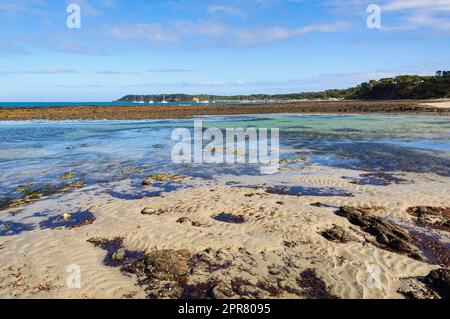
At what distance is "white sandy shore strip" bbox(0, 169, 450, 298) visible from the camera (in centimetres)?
693

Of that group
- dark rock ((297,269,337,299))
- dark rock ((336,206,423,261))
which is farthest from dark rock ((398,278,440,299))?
dark rock ((297,269,337,299))

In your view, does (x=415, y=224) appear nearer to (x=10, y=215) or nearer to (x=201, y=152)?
(x=10, y=215)

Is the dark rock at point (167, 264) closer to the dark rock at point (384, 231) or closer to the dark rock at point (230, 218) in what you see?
the dark rock at point (230, 218)

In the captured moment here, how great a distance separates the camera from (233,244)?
8680mm

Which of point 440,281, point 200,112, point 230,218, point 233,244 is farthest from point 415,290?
point 200,112

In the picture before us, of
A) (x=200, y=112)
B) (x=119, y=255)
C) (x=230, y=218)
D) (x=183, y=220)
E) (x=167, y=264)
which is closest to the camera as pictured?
(x=167, y=264)

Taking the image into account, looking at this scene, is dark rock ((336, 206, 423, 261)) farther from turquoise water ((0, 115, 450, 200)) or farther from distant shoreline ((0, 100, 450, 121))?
distant shoreline ((0, 100, 450, 121))

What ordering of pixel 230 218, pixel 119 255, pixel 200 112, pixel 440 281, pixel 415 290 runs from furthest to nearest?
pixel 200 112 → pixel 230 218 → pixel 119 255 → pixel 440 281 → pixel 415 290

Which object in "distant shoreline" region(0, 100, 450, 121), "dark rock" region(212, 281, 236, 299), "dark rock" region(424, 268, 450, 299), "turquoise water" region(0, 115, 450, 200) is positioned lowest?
"dark rock" region(212, 281, 236, 299)

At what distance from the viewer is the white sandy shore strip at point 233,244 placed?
22.7ft

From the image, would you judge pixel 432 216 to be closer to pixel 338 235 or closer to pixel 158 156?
pixel 338 235

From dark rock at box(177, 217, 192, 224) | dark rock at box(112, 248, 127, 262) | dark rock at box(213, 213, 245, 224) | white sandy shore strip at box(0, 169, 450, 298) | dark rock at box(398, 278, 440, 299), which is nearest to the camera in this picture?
dark rock at box(398, 278, 440, 299)

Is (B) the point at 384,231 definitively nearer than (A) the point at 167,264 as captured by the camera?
No

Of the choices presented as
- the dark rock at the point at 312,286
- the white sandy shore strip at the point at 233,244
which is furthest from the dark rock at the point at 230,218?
the dark rock at the point at 312,286
